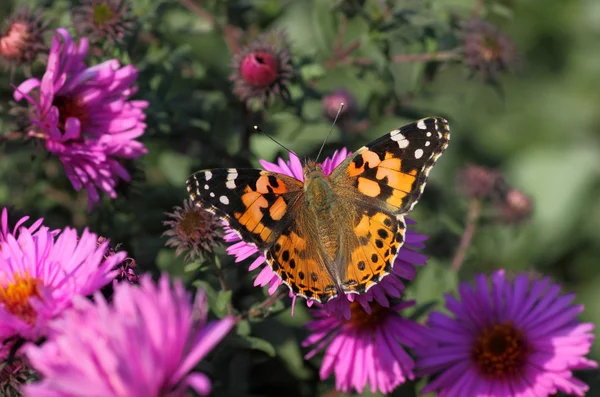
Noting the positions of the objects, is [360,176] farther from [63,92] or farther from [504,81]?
[504,81]

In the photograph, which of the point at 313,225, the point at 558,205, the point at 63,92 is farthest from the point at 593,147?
the point at 63,92

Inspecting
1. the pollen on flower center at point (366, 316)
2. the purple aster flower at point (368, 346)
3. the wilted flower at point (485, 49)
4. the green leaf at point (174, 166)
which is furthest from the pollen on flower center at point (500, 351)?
the green leaf at point (174, 166)

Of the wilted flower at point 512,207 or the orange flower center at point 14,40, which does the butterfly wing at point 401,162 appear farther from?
the wilted flower at point 512,207

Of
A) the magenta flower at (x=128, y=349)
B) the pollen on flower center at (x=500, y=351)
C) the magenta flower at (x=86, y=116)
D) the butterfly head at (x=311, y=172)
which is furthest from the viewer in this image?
the pollen on flower center at (x=500, y=351)

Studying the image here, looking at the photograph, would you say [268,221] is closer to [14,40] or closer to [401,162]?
[401,162]

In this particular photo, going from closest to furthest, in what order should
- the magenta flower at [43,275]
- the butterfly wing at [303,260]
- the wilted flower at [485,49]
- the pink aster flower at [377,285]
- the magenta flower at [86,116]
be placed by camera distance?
the magenta flower at [43,275] → the butterfly wing at [303,260] → the pink aster flower at [377,285] → the magenta flower at [86,116] → the wilted flower at [485,49]

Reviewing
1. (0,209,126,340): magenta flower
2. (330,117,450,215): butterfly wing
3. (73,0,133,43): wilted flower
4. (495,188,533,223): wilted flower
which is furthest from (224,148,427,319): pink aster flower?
(495,188,533,223): wilted flower

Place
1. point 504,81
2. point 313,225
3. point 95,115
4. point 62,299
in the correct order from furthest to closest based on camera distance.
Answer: point 504,81 < point 95,115 < point 313,225 < point 62,299
